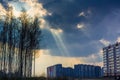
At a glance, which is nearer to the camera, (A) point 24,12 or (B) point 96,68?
→ (A) point 24,12

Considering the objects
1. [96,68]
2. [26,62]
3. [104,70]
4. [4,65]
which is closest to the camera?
[4,65]

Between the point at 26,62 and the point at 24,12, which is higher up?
the point at 24,12

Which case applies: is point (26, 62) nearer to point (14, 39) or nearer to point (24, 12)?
point (14, 39)

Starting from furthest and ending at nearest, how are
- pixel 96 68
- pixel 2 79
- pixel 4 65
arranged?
pixel 96 68
pixel 4 65
pixel 2 79

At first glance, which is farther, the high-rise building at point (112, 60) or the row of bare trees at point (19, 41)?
the high-rise building at point (112, 60)

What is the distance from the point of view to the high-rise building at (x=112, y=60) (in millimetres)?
160625

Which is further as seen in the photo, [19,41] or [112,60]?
[112,60]

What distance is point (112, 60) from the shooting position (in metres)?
168

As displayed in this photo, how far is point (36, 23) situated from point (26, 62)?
4487mm

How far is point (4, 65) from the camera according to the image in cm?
3056

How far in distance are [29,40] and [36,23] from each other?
2.09 metres

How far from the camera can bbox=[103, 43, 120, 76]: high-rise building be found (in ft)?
527

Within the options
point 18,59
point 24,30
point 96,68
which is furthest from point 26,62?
point 96,68

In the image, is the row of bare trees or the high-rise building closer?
the row of bare trees
